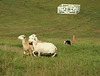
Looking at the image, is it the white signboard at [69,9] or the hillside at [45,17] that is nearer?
the hillside at [45,17]

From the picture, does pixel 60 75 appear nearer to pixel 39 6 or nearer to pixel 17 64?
pixel 17 64

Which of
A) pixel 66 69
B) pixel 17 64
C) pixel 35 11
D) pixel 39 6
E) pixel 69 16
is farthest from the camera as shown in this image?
pixel 39 6

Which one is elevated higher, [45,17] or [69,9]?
[69,9]

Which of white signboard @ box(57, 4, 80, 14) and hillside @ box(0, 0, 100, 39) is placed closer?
hillside @ box(0, 0, 100, 39)

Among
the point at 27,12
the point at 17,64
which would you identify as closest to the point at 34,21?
the point at 27,12

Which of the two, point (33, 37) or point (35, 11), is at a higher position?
point (33, 37)

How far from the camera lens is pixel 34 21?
5869 cm

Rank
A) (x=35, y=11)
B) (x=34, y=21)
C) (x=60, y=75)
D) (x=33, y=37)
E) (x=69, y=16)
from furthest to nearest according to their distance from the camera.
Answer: (x=35, y=11) → (x=69, y=16) → (x=34, y=21) → (x=33, y=37) → (x=60, y=75)

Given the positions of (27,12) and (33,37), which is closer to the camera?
(33,37)

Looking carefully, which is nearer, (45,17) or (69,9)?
(45,17)

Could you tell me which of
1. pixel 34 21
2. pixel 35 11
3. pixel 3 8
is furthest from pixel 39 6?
pixel 34 21

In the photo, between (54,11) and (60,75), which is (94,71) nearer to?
(60,75)

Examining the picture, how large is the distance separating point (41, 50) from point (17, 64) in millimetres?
3549

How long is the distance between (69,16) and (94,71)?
58.7 meters
